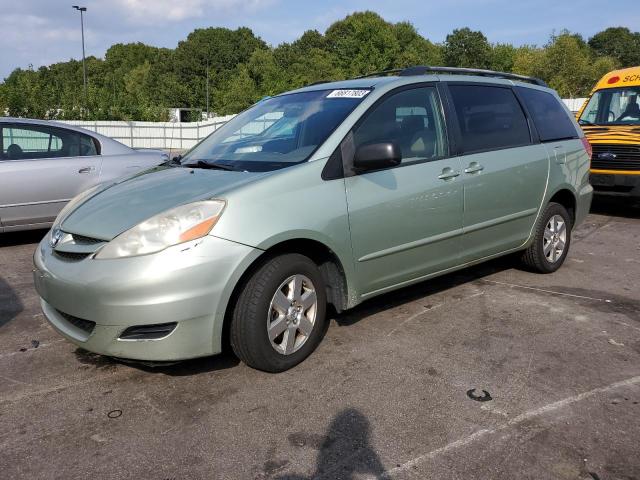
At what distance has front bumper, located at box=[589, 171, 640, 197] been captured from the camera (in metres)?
8.25

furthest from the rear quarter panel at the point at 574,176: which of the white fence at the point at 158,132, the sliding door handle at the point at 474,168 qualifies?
the white fence at the point at 158,132

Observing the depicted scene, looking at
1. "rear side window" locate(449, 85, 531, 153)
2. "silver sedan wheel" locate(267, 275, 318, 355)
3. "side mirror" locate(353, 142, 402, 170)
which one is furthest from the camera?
"rear side window" locate(449, 85, 531, 153)

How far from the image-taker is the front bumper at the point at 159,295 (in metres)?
2.84

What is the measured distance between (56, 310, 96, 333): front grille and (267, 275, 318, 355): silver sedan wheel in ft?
3.08

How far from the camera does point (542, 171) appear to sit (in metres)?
4.95

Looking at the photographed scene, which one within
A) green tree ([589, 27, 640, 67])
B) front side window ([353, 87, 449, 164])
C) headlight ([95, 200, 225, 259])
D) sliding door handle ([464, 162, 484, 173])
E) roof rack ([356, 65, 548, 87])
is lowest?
headlight ([95, 200, 225, 259])

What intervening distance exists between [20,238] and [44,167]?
1231 millimetres

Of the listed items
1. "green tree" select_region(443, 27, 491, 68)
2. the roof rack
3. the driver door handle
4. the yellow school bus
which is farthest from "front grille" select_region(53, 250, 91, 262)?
"green tree" select_region(443, 27, 491, 68)

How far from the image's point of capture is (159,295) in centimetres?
284

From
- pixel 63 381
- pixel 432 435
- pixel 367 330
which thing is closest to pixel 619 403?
pixel 432 435

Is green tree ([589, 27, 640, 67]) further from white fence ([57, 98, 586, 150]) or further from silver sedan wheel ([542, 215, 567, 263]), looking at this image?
silver sedan wheel ([542, 215, 567, 263])

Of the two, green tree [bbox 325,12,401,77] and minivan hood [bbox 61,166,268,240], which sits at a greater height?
green tree [bbox 325,12,401,77]

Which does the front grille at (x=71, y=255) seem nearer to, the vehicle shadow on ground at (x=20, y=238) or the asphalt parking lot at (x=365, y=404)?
the asphalt parking lot at (x=365, y=404)

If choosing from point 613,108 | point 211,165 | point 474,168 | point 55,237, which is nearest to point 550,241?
point 474,168
